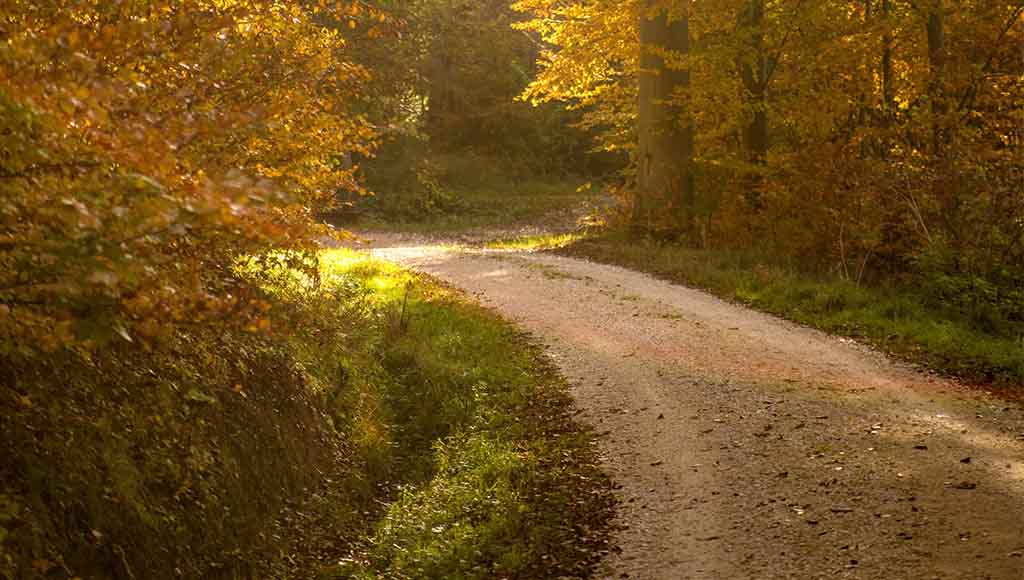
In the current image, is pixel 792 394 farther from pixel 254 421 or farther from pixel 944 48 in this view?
pixel 944 48

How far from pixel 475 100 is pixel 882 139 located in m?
30.0

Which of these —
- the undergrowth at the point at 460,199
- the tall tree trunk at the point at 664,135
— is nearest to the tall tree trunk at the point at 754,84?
the tall tree trunk at the point at 664,135

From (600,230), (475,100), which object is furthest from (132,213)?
(475,100)

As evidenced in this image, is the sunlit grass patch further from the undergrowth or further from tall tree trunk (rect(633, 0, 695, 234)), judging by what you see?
the undergrowth

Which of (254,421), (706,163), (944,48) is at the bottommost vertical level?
(254,421)

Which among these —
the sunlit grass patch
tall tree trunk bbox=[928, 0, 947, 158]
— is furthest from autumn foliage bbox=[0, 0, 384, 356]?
the sunlit grass patch

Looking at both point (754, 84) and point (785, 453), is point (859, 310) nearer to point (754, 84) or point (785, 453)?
point (785, 453)

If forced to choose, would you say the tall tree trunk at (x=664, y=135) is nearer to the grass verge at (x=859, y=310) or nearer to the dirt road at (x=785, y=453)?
the grass verge at (x=859, y=310)

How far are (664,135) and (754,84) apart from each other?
86.0 inches

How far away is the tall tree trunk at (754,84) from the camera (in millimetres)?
20047

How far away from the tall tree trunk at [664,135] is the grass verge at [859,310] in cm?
197

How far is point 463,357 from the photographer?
12.2m

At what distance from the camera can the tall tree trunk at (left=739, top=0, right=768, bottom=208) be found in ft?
65.8

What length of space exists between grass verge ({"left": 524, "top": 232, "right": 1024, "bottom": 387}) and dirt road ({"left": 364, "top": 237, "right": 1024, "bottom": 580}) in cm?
56
